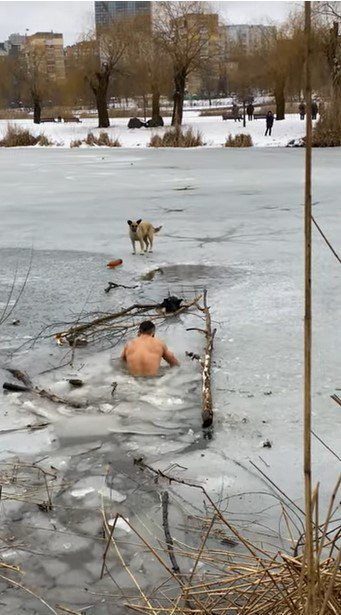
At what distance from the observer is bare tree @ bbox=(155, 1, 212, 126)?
37438 millimetres

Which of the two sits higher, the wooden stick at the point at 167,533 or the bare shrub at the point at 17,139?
the bare shrub at the point at 17,139

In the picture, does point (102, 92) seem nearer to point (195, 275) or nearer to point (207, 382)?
point (195, 275)

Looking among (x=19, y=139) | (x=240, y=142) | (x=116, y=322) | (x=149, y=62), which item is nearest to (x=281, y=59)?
(x=149, y=62)

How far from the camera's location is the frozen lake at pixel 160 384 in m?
2.93

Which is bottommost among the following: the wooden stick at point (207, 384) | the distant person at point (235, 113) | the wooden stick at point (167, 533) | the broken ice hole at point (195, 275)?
the wooden stick at point (167, 533)

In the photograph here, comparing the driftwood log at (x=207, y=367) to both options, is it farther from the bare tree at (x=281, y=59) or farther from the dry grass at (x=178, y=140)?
the bare tree at (x=281, y=59)

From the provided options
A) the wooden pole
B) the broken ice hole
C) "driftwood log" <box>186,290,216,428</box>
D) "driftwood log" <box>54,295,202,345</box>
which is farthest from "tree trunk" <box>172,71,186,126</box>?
the wooden pole

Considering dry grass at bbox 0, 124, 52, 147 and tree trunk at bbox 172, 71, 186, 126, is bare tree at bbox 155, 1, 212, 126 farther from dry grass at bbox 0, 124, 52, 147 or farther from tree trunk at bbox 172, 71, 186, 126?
dry grass at bbox 0, 124, 52, 147

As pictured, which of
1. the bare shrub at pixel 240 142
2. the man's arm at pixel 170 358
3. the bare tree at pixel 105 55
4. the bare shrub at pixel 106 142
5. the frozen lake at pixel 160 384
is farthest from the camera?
the bare tree at pixel 105 55

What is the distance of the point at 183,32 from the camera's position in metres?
37.6

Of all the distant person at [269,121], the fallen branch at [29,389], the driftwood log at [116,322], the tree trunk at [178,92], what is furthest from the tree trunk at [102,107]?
the fallen branch at [29,389]

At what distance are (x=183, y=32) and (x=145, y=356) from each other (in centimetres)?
3649

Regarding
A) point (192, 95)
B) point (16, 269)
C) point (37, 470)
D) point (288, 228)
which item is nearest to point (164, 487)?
point (37, 470)

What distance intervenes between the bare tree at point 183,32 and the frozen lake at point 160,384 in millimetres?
29369
